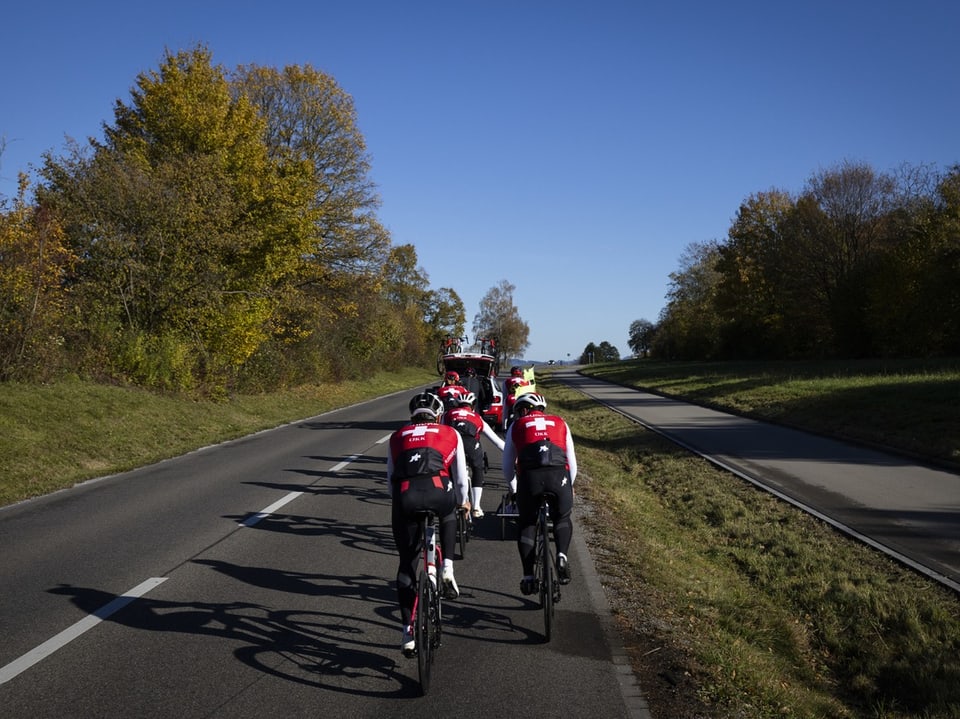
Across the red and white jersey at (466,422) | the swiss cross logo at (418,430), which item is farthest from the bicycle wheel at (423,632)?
the red and white jersey at (466,422)

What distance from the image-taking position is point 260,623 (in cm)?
605

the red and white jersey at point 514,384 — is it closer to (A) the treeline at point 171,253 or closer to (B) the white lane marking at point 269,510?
(B) the white lane marking at point 269,510

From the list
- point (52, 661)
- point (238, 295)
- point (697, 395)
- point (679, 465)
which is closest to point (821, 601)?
point (52, 661)

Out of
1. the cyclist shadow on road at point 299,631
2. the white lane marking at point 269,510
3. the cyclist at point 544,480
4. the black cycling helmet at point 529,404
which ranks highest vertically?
the black cycling helmet at point 529,404

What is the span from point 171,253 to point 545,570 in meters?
21.1

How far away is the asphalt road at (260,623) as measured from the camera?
4688mm

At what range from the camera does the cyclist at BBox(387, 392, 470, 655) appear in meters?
5.19

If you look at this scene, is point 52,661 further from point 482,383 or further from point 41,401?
point 482,383

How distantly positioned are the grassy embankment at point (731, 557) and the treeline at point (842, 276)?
19200 millimetres

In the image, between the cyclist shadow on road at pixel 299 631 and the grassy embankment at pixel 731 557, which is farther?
the grassy embankment at pixel 731 557

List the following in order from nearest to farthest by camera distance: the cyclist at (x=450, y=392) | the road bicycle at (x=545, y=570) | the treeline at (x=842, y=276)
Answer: the road bicycle at (x=545, y=570), the cyclist at (x=450, y=392), the treeline at (x=842, y=276)

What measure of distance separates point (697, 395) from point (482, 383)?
18632mm

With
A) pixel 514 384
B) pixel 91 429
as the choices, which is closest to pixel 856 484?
pixel 514 384

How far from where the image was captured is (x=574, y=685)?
4.92 metres
